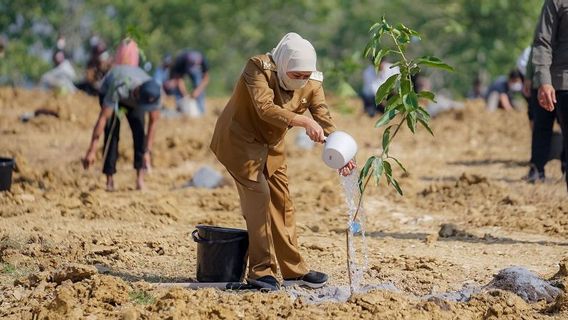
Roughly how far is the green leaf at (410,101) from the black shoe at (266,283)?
4.25ft

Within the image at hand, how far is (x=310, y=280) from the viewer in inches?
266

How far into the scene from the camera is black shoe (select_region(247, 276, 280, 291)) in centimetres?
652

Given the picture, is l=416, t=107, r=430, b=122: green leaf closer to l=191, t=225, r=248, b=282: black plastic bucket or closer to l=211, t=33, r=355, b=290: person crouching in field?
l=211, t=33, r=355, b=290: person crouching in field

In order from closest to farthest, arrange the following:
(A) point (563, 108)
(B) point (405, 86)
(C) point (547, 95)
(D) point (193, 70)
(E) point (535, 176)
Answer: (B) point (405, 86), (C) point (547, 95), (A) point (563, 108), (E) point (535, 176), (D) point (193, 70)

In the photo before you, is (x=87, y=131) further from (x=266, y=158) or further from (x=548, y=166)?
(x=266, y=158)

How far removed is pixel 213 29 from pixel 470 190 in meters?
29.2

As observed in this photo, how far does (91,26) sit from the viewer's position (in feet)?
112

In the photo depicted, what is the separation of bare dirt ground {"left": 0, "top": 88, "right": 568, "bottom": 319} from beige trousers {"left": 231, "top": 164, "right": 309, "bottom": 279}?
312 mm

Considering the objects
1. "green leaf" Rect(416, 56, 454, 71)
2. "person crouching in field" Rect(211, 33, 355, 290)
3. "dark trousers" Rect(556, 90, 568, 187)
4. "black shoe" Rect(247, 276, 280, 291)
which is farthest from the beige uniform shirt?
"dark trousers" Rect(556, 90, 568, 187)

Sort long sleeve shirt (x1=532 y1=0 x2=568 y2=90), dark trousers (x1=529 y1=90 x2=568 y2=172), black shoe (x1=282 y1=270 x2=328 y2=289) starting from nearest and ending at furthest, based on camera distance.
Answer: black shoe (x1=282 y1=270 x2=328 y2=289), long sleeve shirt (x1=532 y1=0 x2=568 y2=90), dark trousers (x1=529 y1=90 x2=568 y2=172)

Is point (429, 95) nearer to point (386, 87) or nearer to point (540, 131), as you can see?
point (386, 87)

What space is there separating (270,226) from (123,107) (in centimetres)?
458

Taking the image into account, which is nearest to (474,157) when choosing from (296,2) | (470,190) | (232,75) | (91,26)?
(470,190)

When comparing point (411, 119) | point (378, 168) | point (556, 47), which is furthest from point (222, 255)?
point (556, 47)
